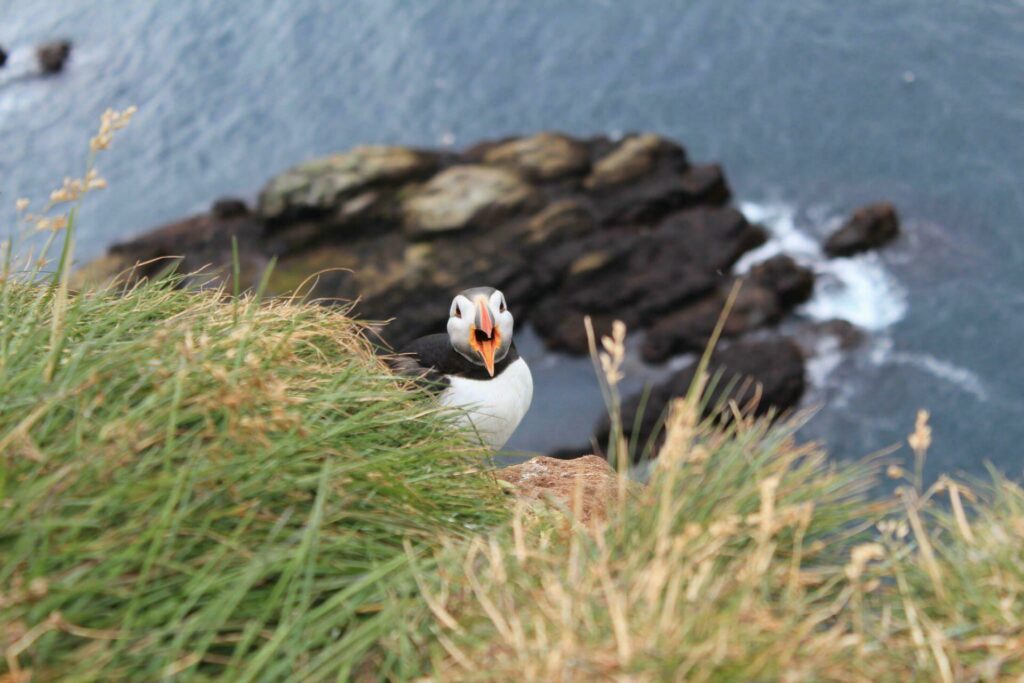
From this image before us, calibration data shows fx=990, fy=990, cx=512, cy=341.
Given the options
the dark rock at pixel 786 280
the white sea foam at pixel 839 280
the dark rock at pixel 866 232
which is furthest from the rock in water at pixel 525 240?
the dark rock at pixel 866 232

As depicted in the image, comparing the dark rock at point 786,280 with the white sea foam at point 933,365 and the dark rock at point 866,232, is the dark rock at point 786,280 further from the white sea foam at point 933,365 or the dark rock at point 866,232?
the white sea foam at point 933,365

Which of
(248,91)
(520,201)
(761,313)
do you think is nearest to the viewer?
(761,313)

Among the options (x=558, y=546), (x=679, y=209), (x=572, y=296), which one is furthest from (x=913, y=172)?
(x=558, y=546)

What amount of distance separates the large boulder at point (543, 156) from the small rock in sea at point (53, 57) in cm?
1766

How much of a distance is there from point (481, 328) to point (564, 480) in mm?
1161

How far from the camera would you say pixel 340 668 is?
300cm

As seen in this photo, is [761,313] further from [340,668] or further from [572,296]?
[340,668]

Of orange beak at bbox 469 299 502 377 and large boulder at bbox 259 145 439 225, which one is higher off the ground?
orange beak at bbox 469 299 502 377

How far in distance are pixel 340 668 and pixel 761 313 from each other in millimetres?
18803

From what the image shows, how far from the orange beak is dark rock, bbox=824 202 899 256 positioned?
56.4 feet

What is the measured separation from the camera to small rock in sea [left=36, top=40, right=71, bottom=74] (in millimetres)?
33844

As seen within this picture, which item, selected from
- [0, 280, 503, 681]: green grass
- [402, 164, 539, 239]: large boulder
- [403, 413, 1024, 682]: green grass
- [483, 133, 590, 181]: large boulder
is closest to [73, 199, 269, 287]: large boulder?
[402, 164, 539, 239]: large boulder

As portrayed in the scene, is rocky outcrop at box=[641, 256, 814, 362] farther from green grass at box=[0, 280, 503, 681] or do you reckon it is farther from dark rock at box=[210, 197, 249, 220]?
green grass at box=[0, 280, 503, 681]

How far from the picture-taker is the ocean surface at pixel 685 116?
20.1m
